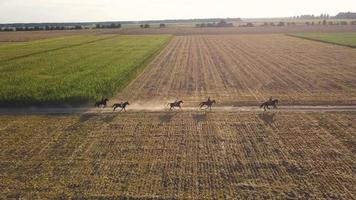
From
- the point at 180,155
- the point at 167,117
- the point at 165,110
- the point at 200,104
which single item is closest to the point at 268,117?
the point at 200,104

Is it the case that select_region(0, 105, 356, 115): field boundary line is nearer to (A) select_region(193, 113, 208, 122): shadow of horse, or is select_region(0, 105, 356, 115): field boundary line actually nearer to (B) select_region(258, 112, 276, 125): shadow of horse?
(B) select_region(258, 112, 276, 125): shadow of horse

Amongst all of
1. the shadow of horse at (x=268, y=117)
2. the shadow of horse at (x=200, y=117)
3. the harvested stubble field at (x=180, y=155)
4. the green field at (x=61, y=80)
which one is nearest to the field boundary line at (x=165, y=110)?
the shadow of horse at (x=268, y=117)

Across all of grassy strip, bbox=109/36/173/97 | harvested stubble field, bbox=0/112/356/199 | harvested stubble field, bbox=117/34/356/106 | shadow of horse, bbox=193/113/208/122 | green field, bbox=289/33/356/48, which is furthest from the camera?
green field, bbox=289/33/356/48

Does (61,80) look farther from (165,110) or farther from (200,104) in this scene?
(200,104)

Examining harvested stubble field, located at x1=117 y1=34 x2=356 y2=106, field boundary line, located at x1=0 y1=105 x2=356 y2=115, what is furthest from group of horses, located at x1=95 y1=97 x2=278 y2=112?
harvested stubble field, located at x1=117 y1=34 x2=356 y2=106

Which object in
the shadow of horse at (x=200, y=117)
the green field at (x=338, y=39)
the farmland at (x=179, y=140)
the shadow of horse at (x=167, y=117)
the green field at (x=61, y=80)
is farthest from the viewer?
the green field at (x=338, y=39)

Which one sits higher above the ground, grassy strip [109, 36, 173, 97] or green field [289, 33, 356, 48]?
green field [289, 33, 356, 48]

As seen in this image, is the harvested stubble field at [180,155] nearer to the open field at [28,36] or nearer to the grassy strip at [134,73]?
the grassy strip at [134,73]
